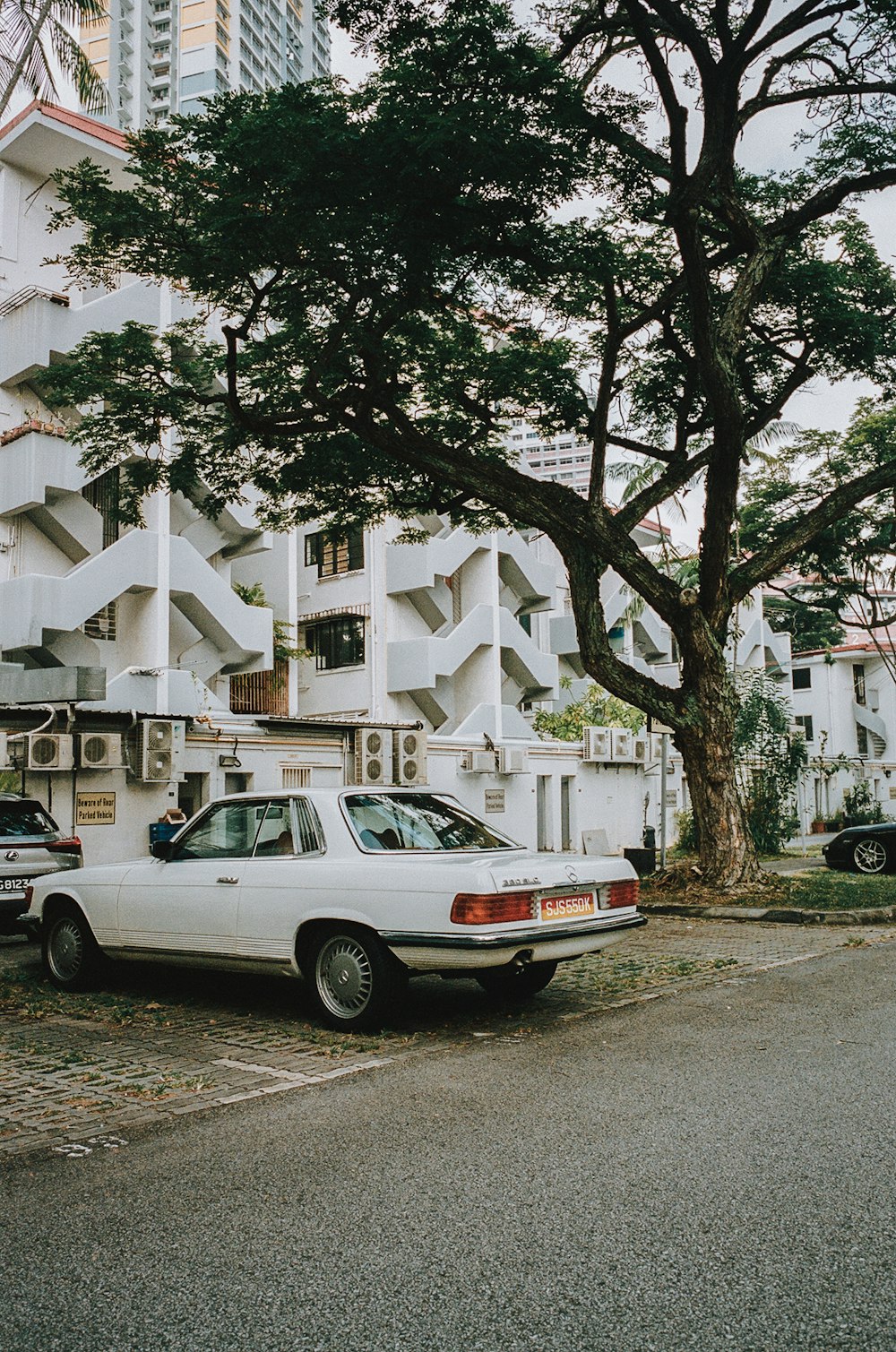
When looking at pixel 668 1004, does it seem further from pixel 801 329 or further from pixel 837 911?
pixel 801 329

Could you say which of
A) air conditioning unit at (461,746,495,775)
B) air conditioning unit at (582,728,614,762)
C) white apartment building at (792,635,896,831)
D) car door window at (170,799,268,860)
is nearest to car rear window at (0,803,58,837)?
car door window at (170,799,268,860)

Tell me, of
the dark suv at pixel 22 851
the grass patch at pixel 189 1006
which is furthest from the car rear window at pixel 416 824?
the dark suv at pixel 22 851

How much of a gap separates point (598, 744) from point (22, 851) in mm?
18337

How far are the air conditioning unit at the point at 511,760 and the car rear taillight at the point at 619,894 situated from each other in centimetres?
1813

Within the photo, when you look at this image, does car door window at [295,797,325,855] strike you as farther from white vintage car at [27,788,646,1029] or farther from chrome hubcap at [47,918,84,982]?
chrome hubcap at [47,918,84,982]

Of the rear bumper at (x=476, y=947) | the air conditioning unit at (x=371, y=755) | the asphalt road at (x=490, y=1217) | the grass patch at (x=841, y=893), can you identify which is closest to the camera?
the asphalt road at (x=490, y=1217)

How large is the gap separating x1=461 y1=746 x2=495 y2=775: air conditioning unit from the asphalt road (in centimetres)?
1947

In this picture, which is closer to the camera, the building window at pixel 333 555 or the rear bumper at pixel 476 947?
the rear bumper at pixel 476 947

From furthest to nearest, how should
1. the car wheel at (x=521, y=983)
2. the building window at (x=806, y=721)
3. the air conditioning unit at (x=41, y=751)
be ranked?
the building window at (x=806, y=721) < the air conditioning unit at (x=41, y=751) < the car wheel at (x=521, y=983)

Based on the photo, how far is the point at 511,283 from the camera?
14.3 metres

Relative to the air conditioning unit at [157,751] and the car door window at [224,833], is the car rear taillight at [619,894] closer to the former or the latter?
the car door window at [224,833]

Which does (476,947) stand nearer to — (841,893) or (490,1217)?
(490,1217)

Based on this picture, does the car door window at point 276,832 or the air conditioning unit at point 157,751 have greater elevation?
the air conditioning unit at point 157,751

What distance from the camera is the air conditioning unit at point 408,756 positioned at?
76.0ft
